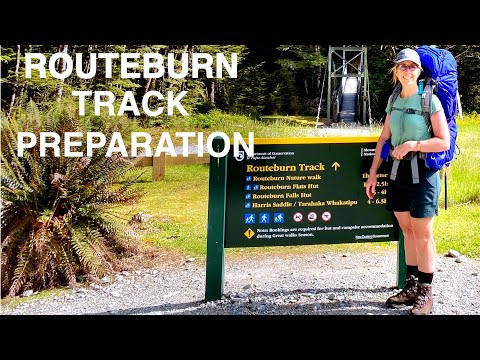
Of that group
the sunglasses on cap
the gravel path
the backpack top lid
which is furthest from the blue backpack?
the gravel path

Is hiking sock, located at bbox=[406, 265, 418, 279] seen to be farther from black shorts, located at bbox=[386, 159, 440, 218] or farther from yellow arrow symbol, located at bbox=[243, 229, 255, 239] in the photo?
yellow arrow symbol, located at bbox=[243, 229, 255, 239]

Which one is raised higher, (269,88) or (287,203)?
(269,88)

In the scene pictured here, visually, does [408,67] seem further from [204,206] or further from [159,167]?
[204,206]

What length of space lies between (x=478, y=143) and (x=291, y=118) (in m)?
2.03

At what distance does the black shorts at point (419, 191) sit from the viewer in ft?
13.6

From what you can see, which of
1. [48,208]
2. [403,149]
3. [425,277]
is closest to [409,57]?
[403,149]

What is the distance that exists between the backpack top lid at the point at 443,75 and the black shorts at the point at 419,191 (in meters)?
0.41

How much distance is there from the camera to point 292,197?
179 inches

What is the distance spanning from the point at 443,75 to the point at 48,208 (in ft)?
10.4

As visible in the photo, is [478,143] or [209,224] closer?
[209,224]

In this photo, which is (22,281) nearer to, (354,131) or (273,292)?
(273,292)

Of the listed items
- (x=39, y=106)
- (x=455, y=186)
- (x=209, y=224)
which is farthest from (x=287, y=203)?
(x=455, y=186)

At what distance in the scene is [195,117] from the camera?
18.7ft

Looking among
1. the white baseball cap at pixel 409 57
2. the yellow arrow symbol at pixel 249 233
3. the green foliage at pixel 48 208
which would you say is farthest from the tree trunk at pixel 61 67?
the white baseball cap at pixel 409 57
